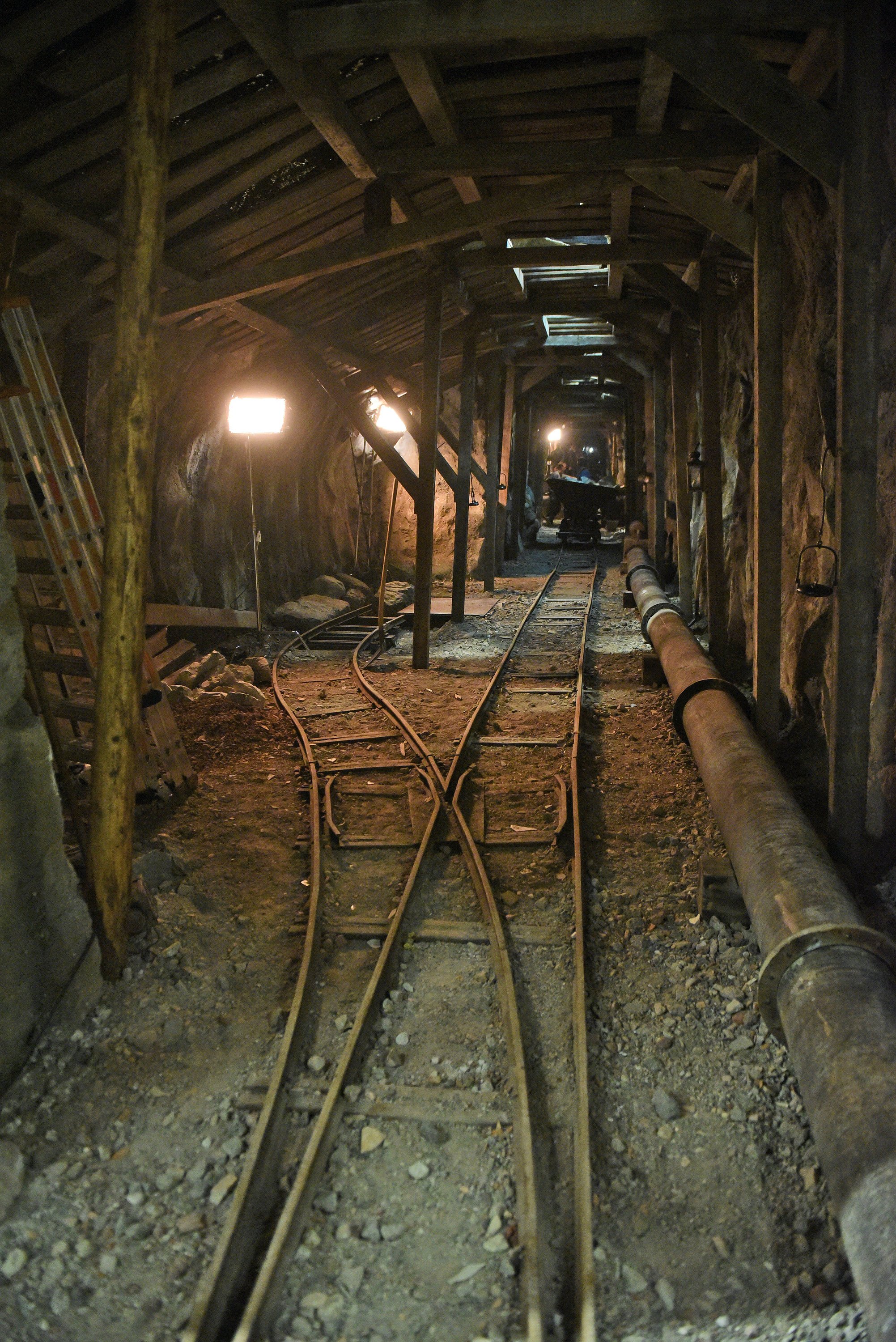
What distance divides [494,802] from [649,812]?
39.0 inches

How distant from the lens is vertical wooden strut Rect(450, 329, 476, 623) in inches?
484

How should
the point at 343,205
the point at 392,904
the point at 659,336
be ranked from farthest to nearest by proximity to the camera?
the point at 659,336, the point at 343,205, the point at 392,904

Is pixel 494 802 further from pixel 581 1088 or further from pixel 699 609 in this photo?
pixel 699 609

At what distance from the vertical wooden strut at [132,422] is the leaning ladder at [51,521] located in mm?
1156

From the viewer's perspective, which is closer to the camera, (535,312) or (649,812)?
(649,812)

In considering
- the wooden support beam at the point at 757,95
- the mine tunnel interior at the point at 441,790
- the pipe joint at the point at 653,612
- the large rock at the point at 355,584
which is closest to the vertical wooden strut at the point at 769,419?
the mine tunnel interior at the point at 441,790

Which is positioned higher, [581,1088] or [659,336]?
[659,336]

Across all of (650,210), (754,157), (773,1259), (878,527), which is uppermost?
(650,210)

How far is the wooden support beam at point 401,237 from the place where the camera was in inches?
247

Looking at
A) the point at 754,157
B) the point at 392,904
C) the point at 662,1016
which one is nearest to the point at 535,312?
the point at 754,157

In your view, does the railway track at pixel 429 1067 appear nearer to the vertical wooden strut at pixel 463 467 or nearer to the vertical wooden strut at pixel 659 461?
the vertical wooden strut at pixel 463 467

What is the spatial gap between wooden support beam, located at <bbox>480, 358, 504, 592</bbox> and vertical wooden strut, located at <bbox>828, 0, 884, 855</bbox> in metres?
11.2

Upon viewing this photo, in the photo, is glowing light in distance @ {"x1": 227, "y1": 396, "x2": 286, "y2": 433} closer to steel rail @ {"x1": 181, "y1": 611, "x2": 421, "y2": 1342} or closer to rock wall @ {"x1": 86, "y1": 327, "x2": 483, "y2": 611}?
rock wall @ {"x1": 86, "y1": 327, "x2": 483, "y2": 611}

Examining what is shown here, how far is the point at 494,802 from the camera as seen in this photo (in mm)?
5859
